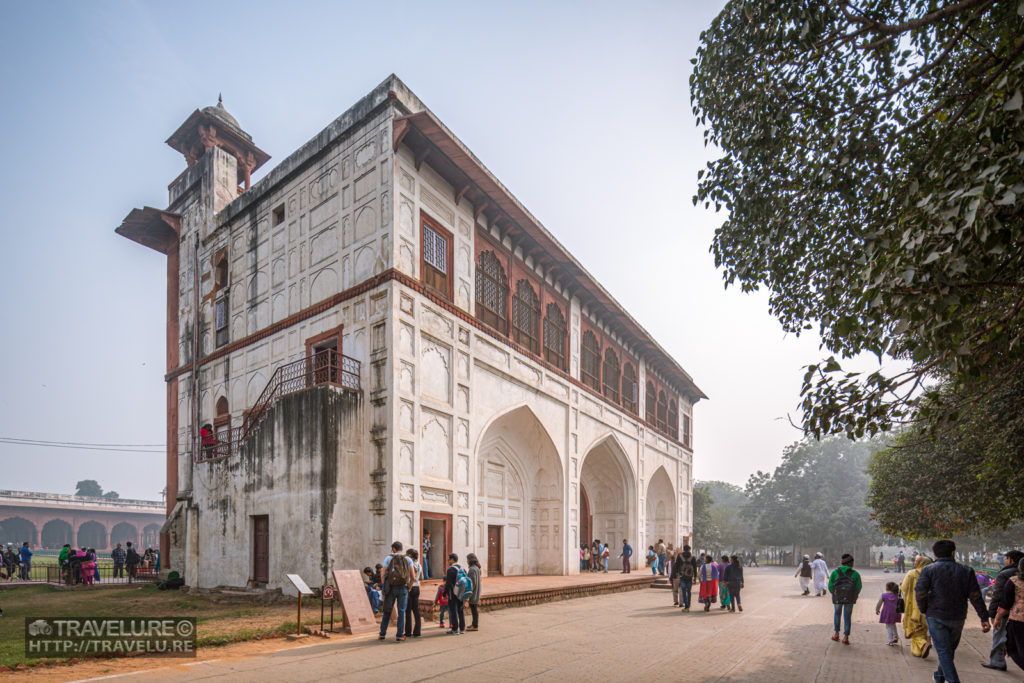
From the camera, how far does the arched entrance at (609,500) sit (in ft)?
99.8

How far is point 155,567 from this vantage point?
86.6 ft

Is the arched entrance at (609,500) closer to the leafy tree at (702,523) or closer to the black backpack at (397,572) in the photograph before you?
the black backpack at (397,572)

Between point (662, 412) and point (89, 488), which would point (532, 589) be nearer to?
point (662, 412)

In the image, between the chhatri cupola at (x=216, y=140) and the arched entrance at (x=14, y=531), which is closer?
the chhatri cupola at (x=216, y=140)

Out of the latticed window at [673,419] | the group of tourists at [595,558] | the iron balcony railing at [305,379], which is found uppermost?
the iron balcony railing at [305,379]

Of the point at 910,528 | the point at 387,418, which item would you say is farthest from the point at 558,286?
the point at 910,528

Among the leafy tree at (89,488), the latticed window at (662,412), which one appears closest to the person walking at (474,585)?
the latticed window at (662,412)

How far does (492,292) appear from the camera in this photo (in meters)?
21.3

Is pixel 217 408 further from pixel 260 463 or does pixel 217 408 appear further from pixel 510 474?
pixel 510 474

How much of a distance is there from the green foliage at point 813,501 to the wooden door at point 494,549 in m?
38.6

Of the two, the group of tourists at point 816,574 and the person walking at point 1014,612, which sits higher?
the person walking at point 1014,612

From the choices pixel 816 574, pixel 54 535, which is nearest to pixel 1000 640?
pixel 816 574

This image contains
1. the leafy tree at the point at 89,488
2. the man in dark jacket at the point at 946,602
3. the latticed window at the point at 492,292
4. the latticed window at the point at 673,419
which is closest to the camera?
the man in dark jacket at the point at 946,602

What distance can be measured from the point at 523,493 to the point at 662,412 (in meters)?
15.8
